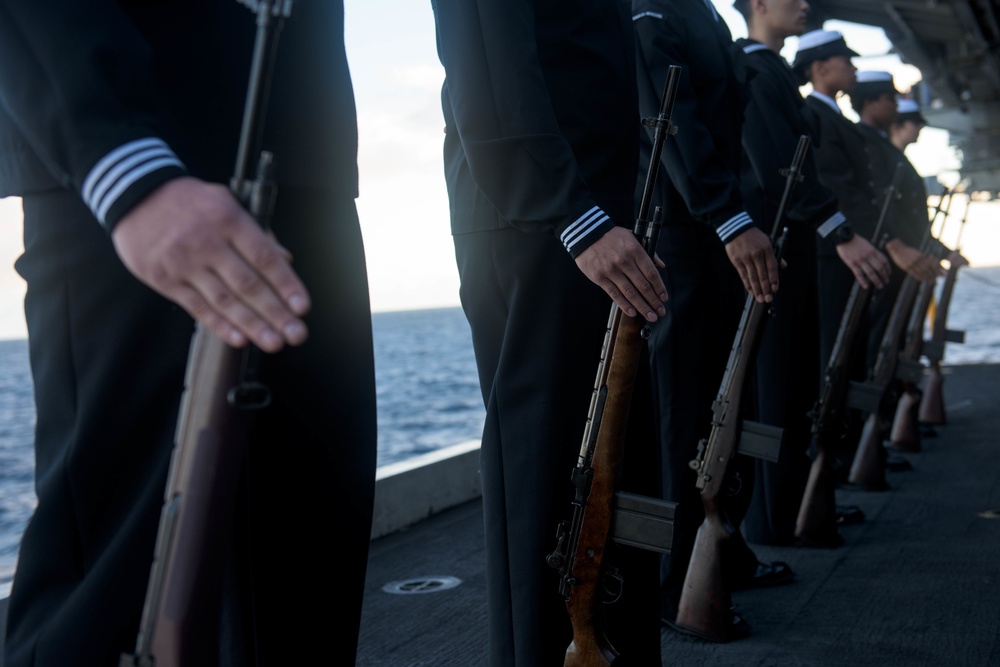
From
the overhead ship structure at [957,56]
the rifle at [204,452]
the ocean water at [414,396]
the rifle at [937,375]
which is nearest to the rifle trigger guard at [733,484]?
the ocean water at [414,396]

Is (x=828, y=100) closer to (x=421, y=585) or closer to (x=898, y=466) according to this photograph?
Answer: (x=898, y=466)

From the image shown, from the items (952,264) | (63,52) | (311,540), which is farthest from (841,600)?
(952,264)

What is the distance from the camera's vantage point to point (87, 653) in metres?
1.17

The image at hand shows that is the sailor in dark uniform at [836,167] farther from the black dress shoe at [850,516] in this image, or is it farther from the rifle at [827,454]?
the rifle at [827,454]

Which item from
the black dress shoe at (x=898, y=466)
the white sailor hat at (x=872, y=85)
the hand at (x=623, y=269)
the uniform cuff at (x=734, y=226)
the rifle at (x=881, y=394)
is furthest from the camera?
the white sailor hat at (x=872, y=85)

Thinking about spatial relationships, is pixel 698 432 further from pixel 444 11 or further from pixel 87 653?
pixel 87 653

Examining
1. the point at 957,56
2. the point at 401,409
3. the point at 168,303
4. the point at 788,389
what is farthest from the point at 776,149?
the point at 401,409

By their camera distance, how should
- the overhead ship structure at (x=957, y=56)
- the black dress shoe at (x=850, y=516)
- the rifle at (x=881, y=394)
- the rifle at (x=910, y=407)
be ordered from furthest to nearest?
the overhead ship structure at (x=957, y=56), the rifle at (x=910, y=407), the rifle at (x=881, y=394), the black dress shoe at (x=850, y=516)

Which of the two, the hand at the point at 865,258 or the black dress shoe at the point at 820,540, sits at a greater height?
the hand at the point at 865,258

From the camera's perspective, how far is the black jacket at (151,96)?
3.38ft

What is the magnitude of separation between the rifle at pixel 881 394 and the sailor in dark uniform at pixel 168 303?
3.25 metres

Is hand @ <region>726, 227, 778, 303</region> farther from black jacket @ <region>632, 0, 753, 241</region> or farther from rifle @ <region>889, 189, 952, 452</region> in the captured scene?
rifle @ <region>889, 189, 952, 452</region>

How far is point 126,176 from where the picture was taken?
990 mm

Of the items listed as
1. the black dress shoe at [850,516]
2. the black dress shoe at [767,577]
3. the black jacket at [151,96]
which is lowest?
the black dress shoe at [850,516]
